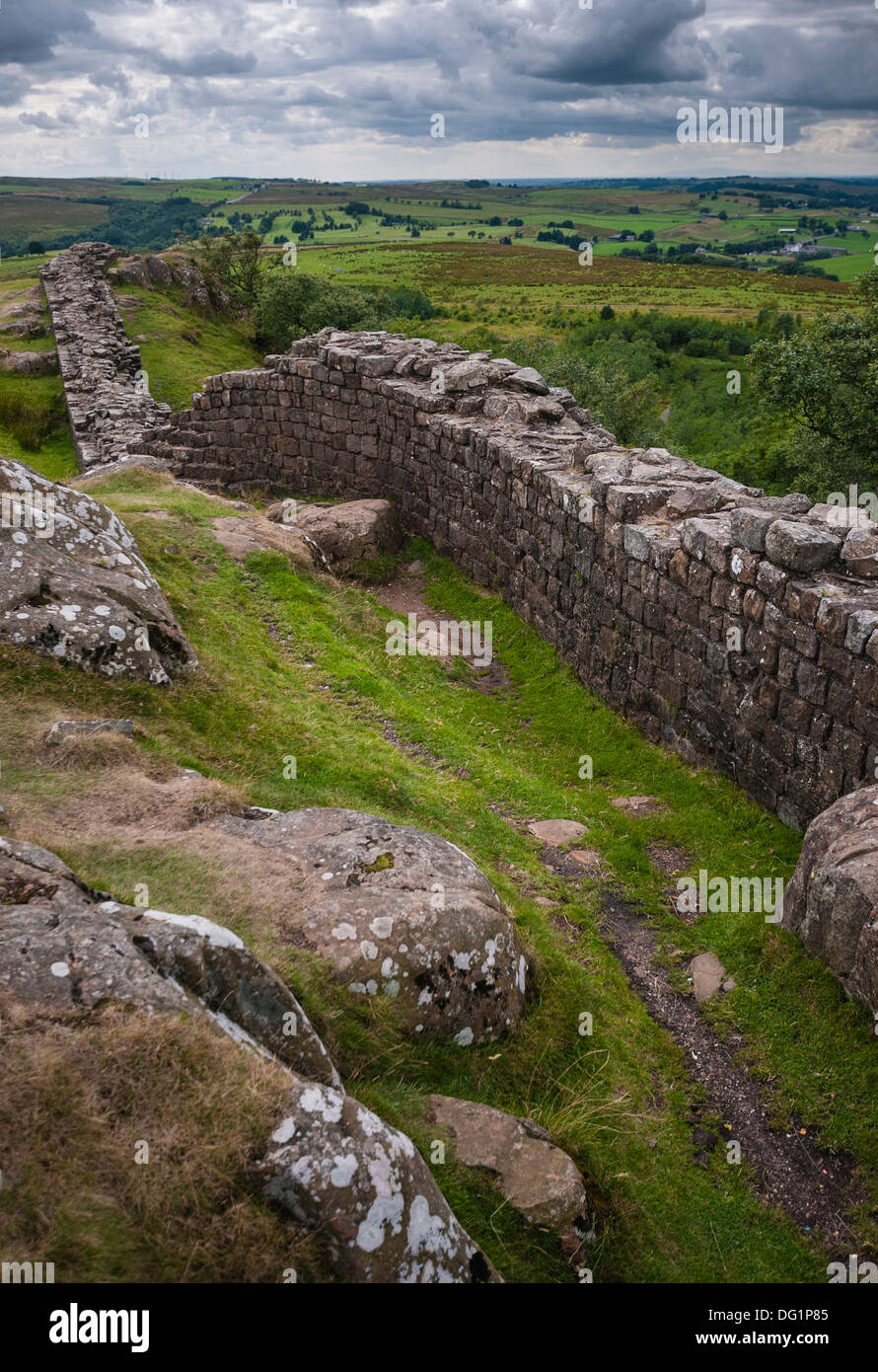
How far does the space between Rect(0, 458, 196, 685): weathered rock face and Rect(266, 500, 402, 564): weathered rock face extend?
6.75 metres

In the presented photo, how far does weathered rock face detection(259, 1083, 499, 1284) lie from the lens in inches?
164

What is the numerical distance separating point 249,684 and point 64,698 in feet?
8.08

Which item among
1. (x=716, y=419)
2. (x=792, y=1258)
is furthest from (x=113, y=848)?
(x=716, y=419)

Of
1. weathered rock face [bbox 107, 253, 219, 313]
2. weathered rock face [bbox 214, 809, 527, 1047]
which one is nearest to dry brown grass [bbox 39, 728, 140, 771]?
weathered rock face [bbox 214, 809, 527, 1047]

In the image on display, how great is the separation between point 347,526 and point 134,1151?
1484cm

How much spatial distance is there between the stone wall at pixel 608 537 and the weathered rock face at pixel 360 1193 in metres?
6.13

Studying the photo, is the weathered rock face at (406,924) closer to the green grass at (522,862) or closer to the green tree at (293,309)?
the green grass at (522,862)

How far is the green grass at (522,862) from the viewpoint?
19.7ft

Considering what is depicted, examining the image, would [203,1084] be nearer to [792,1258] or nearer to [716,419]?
[792,1258]

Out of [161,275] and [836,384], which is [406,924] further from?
[161,275]

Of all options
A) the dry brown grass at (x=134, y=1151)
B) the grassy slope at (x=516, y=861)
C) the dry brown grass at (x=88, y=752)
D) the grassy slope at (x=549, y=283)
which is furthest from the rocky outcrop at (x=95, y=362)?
the grassy slope at (x=549, y=283)

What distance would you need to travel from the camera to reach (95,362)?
30.2 metres

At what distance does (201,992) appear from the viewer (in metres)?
5.00

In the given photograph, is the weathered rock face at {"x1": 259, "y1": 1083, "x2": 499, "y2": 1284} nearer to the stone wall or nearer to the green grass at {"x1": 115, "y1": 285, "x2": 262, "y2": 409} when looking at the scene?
the stone wall
